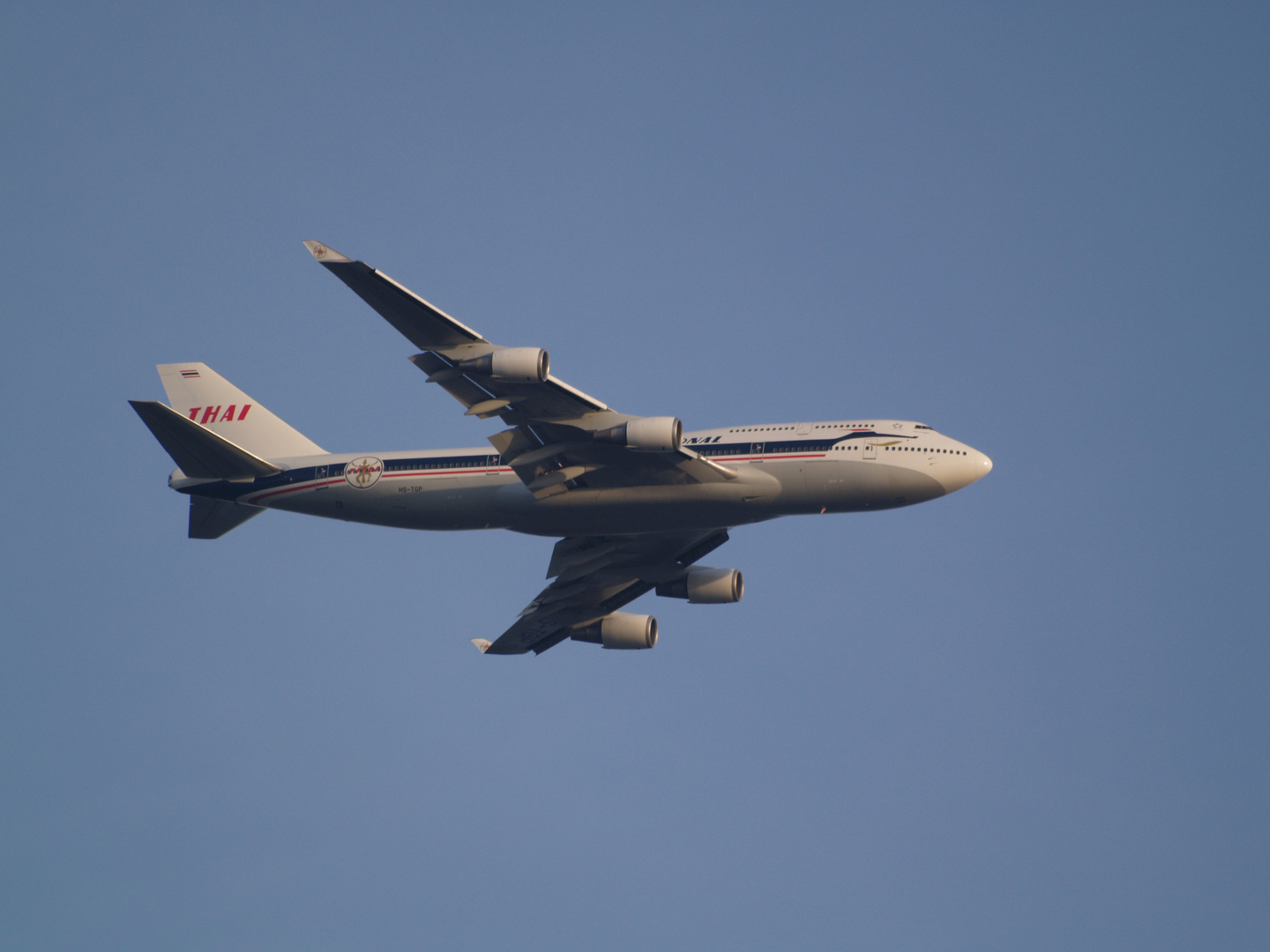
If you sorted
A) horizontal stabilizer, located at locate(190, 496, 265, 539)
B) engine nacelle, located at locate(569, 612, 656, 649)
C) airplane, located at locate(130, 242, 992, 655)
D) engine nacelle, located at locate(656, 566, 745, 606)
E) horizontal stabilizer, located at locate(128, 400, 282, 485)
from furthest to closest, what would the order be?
engine nacelle, located at locate(569, 612, 656, 649) < engine nacelle, located at locate(656, 566, 745, 606) < horizontal stabilizer, located at locate(190, 496, 265, 539) < horizontal stabilizer, located at locate(128, 400, 282, 485) < airplane, located at locate(130, 242, 992, 655)

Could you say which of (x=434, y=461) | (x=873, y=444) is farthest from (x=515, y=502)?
(x=873, y=444)

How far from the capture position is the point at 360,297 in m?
39.4

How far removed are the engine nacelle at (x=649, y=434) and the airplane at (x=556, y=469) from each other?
0.18ft

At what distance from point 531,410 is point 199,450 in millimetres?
14242

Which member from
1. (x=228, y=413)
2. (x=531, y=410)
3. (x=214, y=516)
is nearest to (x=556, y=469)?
(x=531, y=410)

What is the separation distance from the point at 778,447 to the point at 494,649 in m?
17.9

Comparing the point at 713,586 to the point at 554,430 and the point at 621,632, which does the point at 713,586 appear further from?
the point at 554,430

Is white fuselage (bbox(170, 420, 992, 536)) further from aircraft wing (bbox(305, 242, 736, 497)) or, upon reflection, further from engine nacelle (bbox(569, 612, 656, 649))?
engine nacelle (bbox(569, 612, 656, 649))

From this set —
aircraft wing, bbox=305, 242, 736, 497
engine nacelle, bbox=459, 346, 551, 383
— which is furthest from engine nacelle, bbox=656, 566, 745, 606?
engine nacelle, bbox=459, 346, 551, 383

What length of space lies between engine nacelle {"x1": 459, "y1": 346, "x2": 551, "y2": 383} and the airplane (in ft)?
0.18

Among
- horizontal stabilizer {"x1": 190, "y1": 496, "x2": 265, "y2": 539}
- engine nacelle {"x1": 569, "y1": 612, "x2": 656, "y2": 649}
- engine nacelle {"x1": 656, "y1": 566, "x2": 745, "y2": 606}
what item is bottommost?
engine nacelle {"x1": 569, "y1": 612, "x2": 656, "y2": 649}

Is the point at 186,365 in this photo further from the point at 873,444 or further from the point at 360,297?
the point at 873,444

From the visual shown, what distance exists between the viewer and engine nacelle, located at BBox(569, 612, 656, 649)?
53.9m

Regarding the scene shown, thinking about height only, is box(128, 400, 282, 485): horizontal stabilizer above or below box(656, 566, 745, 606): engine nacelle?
above
